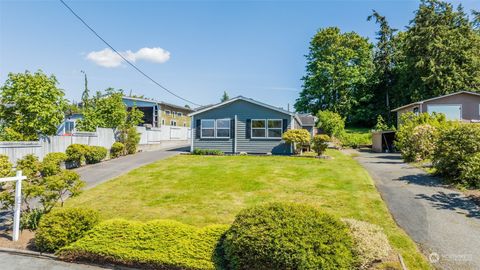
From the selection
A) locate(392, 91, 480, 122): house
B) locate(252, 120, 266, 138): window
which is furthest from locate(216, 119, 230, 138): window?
locate(392, 91, 480, 122): house

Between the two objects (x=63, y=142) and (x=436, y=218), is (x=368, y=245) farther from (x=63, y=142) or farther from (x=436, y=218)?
(x=63, y=142)

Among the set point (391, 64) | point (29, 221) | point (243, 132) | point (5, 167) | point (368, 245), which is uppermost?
point (391, 64)

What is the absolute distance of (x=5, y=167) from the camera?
11.3 metres

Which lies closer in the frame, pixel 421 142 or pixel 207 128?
pixel 421 142

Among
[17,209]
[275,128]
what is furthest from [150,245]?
[275,128]

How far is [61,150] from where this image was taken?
1598cm

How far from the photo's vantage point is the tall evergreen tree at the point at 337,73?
1625 inches

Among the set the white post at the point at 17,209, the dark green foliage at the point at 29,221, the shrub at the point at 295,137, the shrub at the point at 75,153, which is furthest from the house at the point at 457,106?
the white post at the point at 17,209

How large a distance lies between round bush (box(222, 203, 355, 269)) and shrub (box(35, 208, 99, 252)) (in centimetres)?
334

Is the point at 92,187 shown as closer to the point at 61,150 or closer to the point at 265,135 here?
the point at 61,150

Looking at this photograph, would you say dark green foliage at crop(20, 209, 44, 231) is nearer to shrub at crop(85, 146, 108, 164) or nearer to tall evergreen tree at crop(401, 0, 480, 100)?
shrub at crop(85, 146, 108, 164)

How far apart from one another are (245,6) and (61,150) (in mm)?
12867

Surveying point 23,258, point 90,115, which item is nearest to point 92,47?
point 90,115

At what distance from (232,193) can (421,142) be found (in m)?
12.2
